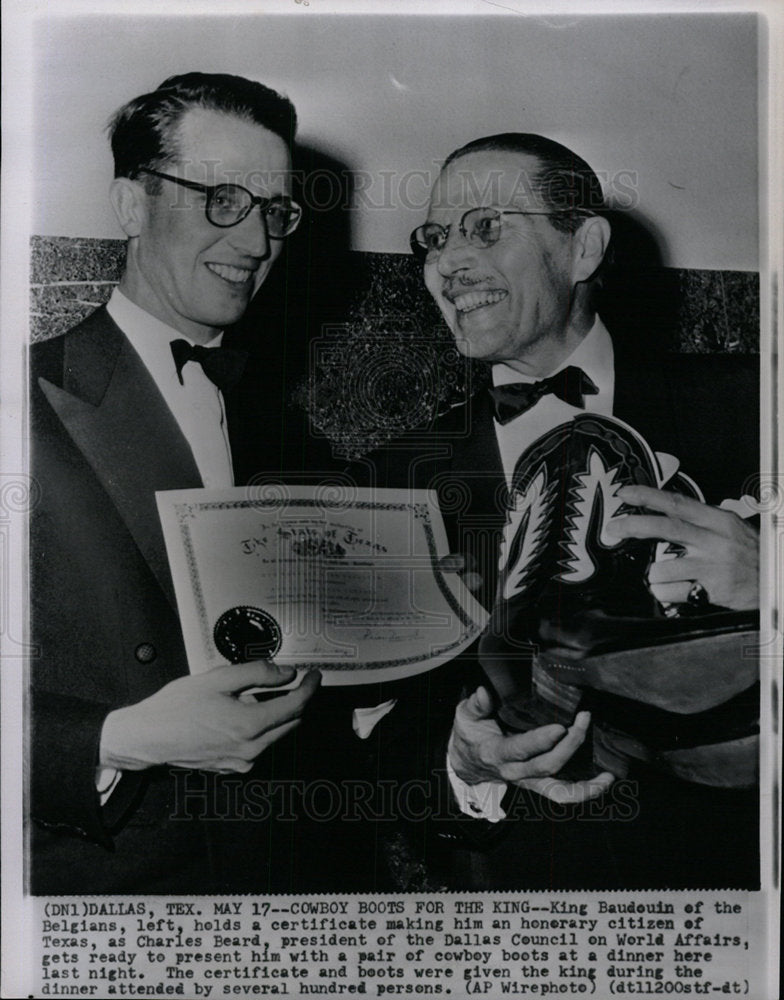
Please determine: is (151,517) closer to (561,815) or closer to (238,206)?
(238,206)

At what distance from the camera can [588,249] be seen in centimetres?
204

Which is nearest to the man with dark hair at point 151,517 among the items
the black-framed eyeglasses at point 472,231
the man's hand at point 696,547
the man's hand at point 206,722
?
the man's hand at point 206,722

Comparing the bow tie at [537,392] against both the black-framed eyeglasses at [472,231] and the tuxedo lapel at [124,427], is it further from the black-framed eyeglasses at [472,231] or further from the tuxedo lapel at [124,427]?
the tuxedo lapel at [124,427]

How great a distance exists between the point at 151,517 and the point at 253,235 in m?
0.61

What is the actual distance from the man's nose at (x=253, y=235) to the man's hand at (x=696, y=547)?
2.94 ft

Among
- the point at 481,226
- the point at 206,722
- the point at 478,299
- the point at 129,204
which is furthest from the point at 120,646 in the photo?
the point at 481,226

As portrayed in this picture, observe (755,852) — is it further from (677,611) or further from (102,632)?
(102,632)

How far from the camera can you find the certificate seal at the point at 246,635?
1962mm

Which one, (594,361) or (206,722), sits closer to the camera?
(206,722)

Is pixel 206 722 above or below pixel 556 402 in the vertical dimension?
below

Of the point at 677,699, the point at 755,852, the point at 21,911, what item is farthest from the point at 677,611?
the point at 21,911

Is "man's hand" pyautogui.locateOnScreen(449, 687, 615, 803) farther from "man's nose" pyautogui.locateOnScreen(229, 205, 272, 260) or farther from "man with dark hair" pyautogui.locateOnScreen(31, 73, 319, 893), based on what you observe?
"man's nose" pyautogui.locateOnScreen(229, 205, 272, 260)

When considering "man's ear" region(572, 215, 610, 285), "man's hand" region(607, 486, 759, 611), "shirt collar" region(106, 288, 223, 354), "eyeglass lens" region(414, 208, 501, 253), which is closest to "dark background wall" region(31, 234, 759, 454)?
"shirt collar" region(106, 288, 223, 354)

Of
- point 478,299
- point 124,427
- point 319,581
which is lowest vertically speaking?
point 319,581
